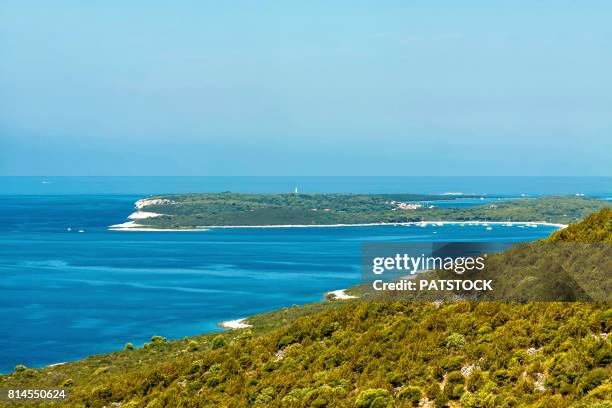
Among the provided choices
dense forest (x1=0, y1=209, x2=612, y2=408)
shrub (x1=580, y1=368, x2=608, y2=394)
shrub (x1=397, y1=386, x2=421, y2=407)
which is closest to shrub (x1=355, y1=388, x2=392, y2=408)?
dense forest (x1=0, y1=209, x2=612, y2=408)

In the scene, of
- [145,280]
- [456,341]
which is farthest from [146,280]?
[456,341]

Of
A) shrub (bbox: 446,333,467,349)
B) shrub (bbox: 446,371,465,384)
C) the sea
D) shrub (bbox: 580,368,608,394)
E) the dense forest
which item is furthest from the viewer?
the sea

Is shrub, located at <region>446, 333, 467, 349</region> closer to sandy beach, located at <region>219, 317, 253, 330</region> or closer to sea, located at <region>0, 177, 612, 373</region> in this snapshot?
sandy beach, located at <region>219, 317, 253, 330</region>

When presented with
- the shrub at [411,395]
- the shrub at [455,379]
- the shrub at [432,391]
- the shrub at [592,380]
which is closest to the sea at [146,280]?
the shrub at [411,395]

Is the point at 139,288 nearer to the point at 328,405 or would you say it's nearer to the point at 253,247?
the point at 253,247

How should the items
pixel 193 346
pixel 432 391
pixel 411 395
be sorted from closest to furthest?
pixel 432 391 → pixel 411 395 → pixel 193 346

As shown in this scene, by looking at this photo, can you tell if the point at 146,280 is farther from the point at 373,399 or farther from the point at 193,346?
the point at 373,399
